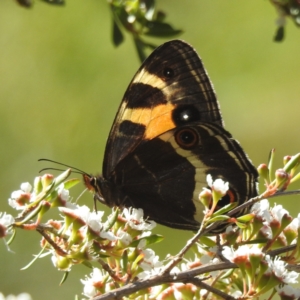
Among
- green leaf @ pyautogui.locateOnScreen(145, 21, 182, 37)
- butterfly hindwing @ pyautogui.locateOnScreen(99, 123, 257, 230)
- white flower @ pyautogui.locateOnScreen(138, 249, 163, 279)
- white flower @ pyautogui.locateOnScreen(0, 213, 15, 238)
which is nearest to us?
white flower @ pyautogui.locateOnScreen(0, 213, 15, 238)

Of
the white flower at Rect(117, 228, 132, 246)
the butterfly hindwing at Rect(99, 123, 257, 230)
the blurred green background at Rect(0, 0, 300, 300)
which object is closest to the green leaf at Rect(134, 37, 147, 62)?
the butterfly hindwing at Rect(99, 123, 257, 230)

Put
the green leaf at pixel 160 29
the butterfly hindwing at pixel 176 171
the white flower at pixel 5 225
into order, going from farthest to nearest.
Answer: the green leaf at pixel 160 29, the butterfly hindwing at pixel 176 171, the white flower at pixel 5 225

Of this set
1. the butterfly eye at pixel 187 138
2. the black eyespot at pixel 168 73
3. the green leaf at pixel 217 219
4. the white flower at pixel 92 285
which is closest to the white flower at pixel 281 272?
the green leaf at pixel 217 219

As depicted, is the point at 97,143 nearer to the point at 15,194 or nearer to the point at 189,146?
the point at 189,146

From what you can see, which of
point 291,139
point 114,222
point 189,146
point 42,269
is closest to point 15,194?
point 114,222

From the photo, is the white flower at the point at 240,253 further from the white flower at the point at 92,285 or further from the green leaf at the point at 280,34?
the green leaf at the point at 280,34

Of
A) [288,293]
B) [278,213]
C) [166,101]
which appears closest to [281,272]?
[288,293]

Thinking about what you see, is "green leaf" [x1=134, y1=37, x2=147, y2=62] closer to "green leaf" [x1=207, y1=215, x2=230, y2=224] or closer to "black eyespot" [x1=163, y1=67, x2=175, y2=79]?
"black eyespot" [x1=163, y1=67, x2=175, y2=79]

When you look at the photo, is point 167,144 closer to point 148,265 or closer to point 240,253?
point 148,265

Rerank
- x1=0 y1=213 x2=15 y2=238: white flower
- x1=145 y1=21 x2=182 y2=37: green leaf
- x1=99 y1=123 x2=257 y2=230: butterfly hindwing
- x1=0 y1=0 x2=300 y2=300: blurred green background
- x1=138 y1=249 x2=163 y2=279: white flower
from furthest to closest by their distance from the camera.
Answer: x1=0 y1=0 x2=300 y2=300: blurred green background
x1=145 y1=21 x2=182 y2=37: green leaf
x1=99 y1=123 x2=257 y2=230: butterfly hindwing
x1=138 y1=249 x2=163 y2=279: white flower
x1=0 y1=213 x2=15 y2=238: white flower
